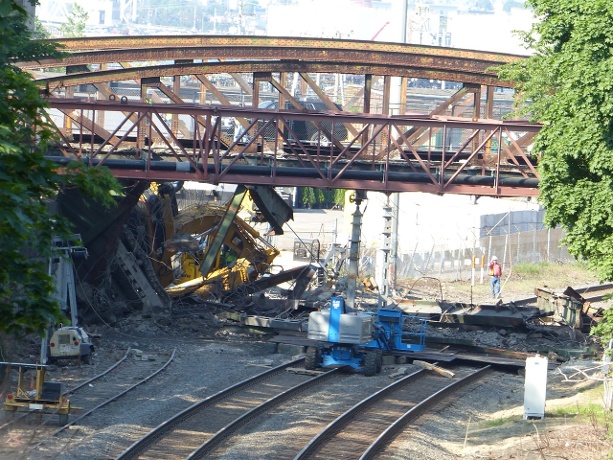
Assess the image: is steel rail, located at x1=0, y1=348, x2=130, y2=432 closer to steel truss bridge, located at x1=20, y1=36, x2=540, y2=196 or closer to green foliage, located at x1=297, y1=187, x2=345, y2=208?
steel truss bridge, located at x1=20, y1=36, x2=540, y2=196

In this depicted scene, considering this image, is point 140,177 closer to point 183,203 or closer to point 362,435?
point 362,435

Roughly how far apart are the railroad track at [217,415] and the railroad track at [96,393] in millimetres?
1146

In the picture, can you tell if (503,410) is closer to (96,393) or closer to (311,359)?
(311,359)

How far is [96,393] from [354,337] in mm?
5576

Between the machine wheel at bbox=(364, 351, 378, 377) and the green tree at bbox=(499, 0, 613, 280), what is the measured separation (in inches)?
210

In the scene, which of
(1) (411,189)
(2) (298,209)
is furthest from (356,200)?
(2) (298,209)

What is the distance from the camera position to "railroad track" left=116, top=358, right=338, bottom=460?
14608mm

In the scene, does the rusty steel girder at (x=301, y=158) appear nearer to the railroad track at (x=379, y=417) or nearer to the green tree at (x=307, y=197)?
the railroad track at (x=379, y=417)

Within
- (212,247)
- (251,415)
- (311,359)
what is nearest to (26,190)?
(251,415)

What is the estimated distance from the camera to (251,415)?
17.0m

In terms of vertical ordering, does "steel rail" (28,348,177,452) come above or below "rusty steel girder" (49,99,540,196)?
below

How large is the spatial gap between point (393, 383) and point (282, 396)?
2861 millimetres

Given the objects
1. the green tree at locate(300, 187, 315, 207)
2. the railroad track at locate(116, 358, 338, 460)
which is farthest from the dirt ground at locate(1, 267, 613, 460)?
the green tree at locate(300, 187, 315, 207)

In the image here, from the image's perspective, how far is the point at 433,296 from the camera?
35156 mm
